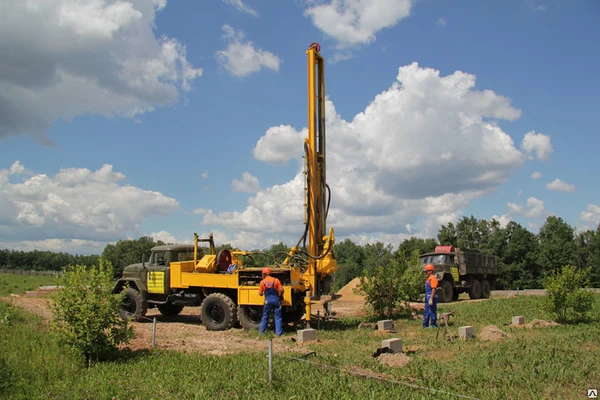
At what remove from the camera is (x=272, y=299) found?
11.0 metres

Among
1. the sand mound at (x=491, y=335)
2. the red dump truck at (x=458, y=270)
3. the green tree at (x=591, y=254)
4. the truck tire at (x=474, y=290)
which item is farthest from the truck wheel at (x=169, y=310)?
the green tree at (x=591, y=254)

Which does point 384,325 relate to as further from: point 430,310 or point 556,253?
point 556,253

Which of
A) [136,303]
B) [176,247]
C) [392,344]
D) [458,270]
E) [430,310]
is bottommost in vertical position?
[392,344]

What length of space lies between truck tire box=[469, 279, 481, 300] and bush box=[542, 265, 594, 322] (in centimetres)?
1094

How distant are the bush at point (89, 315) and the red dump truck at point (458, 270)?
51.1 feet

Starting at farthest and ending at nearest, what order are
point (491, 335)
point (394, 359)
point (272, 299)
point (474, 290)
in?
point (474, 290) → point (272, 299) → point (491, 335) → point (394, 359)

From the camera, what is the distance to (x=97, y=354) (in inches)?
319

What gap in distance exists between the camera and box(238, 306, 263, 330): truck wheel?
11836 millimetres

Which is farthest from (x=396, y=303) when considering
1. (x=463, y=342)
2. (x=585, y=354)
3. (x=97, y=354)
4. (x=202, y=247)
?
(x=97, y=354)

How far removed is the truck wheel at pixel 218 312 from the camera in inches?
469

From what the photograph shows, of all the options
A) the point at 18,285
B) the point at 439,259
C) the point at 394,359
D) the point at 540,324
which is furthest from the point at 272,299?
the point at 18,285

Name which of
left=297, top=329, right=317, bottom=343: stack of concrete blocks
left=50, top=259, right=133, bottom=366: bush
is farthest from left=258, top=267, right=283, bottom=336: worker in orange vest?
left=50, top=259, right=133, bottom=366: bush

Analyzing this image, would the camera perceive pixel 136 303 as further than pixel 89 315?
Yes

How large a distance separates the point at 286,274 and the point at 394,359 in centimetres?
444
